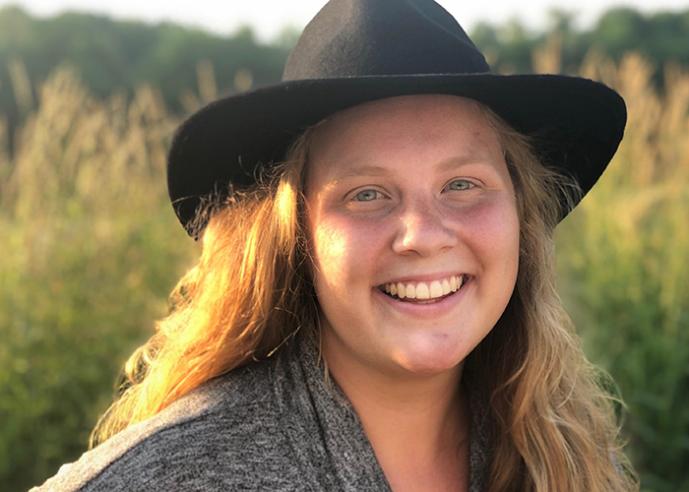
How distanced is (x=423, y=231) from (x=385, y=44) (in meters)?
0.36

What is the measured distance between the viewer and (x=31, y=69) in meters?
18.6

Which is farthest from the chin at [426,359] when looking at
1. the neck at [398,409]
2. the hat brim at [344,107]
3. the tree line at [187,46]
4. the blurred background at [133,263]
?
the tree line at [187,46]

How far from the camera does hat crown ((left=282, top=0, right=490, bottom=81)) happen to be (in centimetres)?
193

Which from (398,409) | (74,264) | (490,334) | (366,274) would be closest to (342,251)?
(366,274)

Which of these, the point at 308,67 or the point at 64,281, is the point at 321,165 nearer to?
the point at 308,67

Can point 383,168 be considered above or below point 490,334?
above

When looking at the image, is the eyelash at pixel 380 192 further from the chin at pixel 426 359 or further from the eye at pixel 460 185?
the chin at pixel 426 359

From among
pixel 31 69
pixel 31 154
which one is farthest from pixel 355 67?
pixel 31 69

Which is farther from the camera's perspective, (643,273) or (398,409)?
(643,273)

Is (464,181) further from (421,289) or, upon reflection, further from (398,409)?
(398,409)

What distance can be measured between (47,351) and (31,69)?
49.8ft

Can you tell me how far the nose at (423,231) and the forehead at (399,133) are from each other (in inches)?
4.0

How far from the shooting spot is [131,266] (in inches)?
205

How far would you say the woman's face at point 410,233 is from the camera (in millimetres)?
1922
